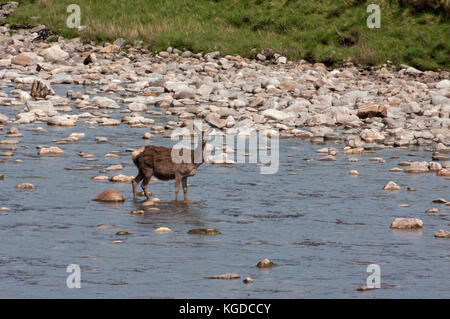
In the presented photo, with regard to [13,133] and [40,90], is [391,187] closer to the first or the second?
[13,133]

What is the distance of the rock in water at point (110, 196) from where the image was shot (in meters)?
12.5

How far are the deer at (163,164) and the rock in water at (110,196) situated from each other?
26 centimetres

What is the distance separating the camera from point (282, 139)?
19.3 meters

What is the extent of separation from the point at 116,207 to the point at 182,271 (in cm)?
342

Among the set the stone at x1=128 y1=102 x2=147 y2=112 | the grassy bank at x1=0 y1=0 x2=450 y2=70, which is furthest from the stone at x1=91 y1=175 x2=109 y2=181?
the grassy bank at x1=0 y1=0 x2=450 y2=70

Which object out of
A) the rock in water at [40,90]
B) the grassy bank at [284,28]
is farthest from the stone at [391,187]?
the grassy bank at [284,28]

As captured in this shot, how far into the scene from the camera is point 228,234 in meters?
10.7

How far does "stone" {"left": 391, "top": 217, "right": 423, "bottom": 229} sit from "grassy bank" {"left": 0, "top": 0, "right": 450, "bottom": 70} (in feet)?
65.8

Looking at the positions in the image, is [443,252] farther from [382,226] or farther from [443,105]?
[443,105]

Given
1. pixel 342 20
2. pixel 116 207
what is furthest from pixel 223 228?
pixel 342 20

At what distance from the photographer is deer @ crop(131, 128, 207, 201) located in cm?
1257

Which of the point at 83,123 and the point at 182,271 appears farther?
the point at 83,123

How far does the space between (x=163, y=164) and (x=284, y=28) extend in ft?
78.1

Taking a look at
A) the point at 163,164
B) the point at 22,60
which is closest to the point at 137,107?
the point at 163,164
